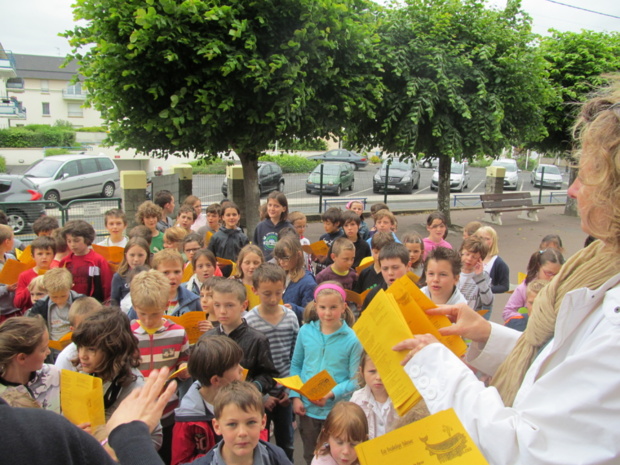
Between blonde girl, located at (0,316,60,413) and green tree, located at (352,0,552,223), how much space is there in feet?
28.7

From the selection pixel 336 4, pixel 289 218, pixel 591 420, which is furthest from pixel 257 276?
pixel 336 4

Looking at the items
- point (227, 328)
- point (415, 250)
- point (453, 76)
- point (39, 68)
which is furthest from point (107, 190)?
point (39, 68)

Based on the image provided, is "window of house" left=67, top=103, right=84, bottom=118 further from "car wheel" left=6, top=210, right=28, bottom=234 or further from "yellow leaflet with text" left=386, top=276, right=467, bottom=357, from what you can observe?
"yellow leaflet with text" left=386, top=276, right=467, bottom=357

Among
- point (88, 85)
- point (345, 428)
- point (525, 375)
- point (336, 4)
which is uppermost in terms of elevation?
point (336, 4)

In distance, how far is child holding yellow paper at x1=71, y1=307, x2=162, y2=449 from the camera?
245cm

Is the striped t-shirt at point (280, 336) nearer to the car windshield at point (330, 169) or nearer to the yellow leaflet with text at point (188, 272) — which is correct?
the yellow leaflet with text at point (188, 272)

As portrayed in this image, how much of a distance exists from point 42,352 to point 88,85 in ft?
21.9

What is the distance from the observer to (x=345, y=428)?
7.79 feet

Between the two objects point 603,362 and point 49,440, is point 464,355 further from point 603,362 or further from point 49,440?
point 49,440

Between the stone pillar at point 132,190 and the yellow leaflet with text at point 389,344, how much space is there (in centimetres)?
933

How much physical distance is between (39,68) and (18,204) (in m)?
57.7

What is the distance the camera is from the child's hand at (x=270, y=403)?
312 cm

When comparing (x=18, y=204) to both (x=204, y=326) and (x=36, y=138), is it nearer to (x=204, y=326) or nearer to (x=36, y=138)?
(x=204, y=326)

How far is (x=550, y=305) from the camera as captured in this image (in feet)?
4.68
